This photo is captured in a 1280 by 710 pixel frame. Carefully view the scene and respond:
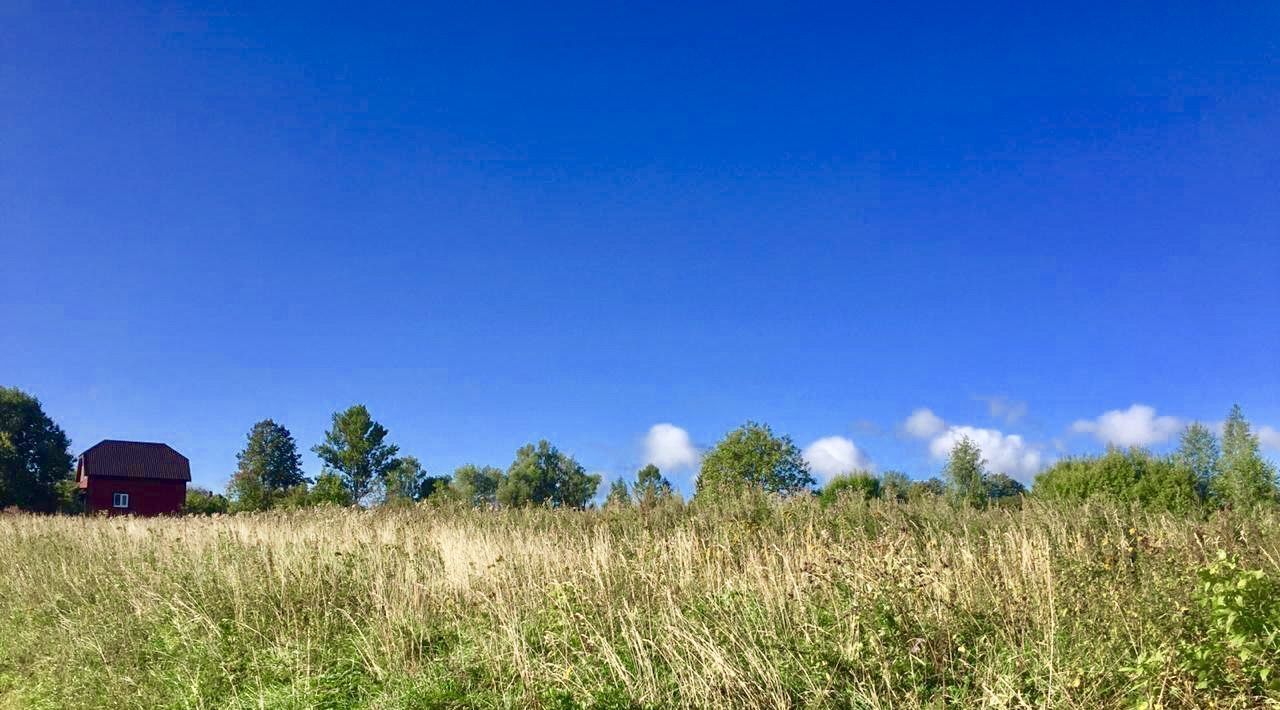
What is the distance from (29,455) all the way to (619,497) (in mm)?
62612

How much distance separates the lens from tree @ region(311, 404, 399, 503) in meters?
60.8

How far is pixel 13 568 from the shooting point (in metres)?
12.3

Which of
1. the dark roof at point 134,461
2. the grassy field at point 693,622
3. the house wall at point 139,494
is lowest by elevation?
the grassy field at point 693,622

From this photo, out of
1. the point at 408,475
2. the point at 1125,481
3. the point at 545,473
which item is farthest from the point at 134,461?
the point at 1125,481

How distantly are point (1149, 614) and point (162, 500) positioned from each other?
6550 centimetres

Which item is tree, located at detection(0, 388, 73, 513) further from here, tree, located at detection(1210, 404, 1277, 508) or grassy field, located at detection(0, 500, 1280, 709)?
tree, located at detection(1210, 404, 1277, 508)

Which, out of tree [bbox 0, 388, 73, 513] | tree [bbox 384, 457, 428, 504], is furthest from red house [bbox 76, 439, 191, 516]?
tree [bbox 384, 457, 428, 504]

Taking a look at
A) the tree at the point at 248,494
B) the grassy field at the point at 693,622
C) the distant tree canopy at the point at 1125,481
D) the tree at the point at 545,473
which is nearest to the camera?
the grassy field at the point at 693,622

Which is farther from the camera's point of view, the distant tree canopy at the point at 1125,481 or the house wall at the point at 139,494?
the house wall at the point at 139,494

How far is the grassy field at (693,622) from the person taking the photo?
4.61 meters

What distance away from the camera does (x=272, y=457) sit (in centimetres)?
7019

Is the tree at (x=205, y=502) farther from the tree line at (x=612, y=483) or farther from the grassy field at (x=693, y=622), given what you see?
the grassy field at (x=693, y=622)

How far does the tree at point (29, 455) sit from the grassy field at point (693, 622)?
56449 mm

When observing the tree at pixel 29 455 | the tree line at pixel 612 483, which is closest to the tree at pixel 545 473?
the tree line at pixel 612 483
